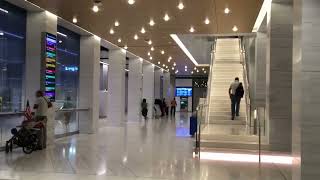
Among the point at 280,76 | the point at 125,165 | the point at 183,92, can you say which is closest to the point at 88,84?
the point at 125,165

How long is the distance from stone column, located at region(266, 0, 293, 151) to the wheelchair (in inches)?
238

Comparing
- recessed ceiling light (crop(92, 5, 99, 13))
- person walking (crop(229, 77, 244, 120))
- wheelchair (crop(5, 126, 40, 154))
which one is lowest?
wheelchair (crop(5, 126, 40, 154))

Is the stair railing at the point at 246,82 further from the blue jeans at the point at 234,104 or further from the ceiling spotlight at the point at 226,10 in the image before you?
the ceiling spotlight at the point at 226,10

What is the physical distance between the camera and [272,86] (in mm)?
10547

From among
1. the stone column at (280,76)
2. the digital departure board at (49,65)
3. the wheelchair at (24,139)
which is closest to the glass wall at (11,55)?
Answer: the digital departure board at (49,65)

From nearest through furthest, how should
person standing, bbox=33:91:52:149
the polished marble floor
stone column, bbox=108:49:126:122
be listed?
the polished marble floor < person standing, bbox=33:91:52:149 < stone column, bbox=108:49:126:122

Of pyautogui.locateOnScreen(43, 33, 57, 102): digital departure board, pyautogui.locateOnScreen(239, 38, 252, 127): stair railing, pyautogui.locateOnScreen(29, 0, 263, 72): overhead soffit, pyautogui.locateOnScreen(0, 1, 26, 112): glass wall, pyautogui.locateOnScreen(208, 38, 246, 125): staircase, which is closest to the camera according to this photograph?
pyautogui.locateOnScreen(29, 0, 263, 72): overhead soffit

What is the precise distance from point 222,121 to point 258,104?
173 cm

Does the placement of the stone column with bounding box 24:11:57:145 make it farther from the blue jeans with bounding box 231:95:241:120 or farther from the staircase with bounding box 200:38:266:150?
the blue jeans with bounding box 231:95:241:120

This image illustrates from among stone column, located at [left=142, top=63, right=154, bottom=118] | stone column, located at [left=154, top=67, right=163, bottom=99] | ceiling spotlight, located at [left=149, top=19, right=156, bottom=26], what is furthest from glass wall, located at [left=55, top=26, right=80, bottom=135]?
stone column, located at [left=154, top=67, right=163, bottom=99]

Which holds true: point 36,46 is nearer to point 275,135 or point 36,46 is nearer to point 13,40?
point 13,40

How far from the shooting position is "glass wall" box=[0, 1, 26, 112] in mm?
11758

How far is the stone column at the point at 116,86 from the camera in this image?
21.0 m

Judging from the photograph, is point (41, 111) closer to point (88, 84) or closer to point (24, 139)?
point (24, 139)
